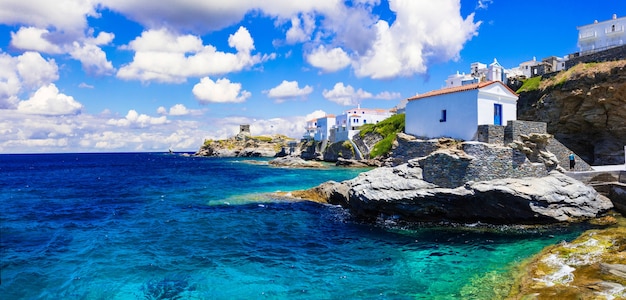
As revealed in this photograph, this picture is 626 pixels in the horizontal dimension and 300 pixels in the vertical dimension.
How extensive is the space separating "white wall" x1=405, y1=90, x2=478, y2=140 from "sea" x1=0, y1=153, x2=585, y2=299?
6681mm

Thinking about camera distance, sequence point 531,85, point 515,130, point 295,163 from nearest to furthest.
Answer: point 515,130 → point 531,85 → point 295,163

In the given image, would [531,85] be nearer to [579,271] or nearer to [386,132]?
[386,132]

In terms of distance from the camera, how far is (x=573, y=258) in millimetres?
13812

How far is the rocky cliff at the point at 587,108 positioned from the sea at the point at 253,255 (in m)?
26.9

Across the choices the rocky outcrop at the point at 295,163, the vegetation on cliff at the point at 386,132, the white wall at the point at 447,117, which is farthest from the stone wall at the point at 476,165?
the rocky outcrop at the point at 295,163

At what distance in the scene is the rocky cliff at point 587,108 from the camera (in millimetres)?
37425

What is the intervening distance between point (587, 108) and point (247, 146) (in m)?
123

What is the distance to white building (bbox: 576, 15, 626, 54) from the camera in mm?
55281

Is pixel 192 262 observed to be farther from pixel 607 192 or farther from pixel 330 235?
pixel 607 192

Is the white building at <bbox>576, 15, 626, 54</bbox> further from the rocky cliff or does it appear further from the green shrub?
the rocky cliff

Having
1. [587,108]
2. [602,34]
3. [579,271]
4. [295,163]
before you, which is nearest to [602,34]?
[602,34]

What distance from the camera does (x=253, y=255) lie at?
55.3 ft

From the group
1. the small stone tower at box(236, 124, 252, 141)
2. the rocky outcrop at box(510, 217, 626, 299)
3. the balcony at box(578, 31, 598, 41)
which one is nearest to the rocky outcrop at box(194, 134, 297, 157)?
the small stone tower at box(236, 124, 252, 141)

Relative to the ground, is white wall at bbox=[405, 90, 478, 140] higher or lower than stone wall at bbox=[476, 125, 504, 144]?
higher
